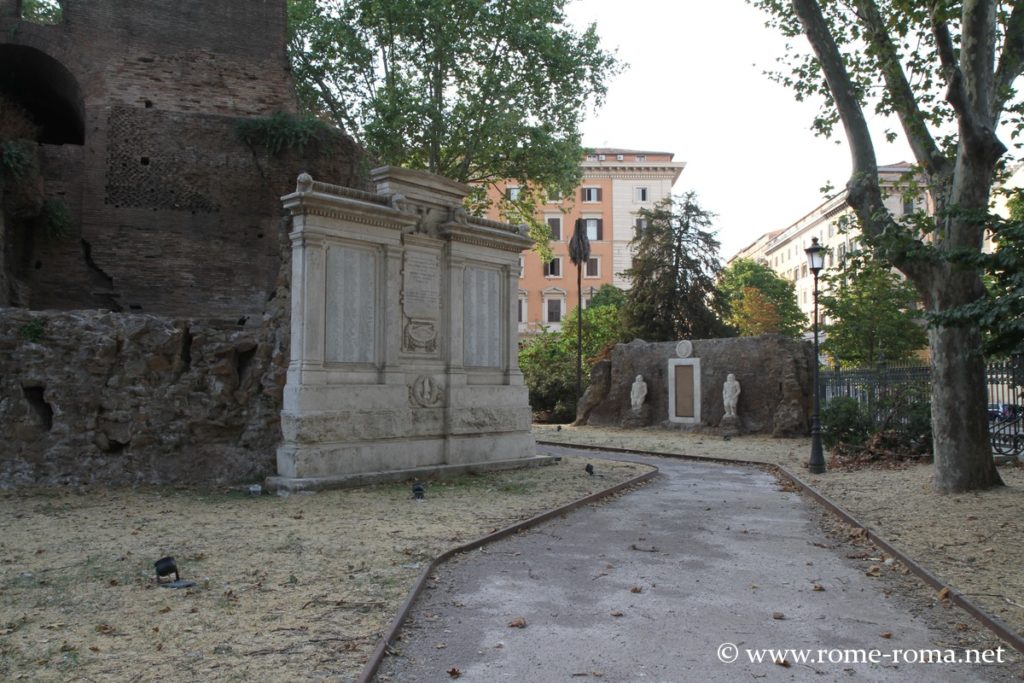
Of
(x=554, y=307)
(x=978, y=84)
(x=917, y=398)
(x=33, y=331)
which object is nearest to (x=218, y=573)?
(x=33, y=331)

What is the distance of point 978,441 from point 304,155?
1511cm

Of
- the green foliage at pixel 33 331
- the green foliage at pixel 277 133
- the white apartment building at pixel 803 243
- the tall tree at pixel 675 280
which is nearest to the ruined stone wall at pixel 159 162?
the green foliage at pixel 277 133

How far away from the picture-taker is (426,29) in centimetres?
2728

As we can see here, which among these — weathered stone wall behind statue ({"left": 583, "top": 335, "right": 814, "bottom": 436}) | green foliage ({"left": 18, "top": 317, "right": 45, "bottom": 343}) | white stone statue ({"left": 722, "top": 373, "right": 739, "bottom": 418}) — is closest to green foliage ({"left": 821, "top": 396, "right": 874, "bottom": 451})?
weathered stone wall behind statue ({"left": 583, "top": 335, "right": 814, "bottom": 436})

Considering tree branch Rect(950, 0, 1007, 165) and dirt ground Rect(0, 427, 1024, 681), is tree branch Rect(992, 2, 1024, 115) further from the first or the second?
dirt ground Rect(0, 427, 1024, 681)

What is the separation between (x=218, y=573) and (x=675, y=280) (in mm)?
34448

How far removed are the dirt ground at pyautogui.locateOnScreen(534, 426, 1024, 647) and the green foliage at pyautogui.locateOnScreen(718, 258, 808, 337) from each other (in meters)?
36.3

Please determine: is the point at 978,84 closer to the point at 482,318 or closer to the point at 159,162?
the point at 482,318

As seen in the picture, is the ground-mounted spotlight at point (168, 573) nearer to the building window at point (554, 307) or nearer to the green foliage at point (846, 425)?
the green foliage at point (846, 425)

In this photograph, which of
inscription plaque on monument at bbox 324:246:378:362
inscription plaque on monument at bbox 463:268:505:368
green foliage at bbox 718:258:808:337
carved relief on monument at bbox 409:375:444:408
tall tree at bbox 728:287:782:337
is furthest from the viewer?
green foliage at bbox 718:258:808:337

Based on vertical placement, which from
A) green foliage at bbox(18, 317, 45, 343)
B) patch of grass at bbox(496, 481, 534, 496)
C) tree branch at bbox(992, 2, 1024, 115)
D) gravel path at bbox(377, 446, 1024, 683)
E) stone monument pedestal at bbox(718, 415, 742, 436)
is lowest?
gravel path at bbox(377, 446, 1024, 683)

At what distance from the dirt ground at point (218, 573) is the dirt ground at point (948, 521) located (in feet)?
12.6

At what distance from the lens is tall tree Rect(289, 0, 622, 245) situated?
1065 inches

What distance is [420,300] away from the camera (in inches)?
511
